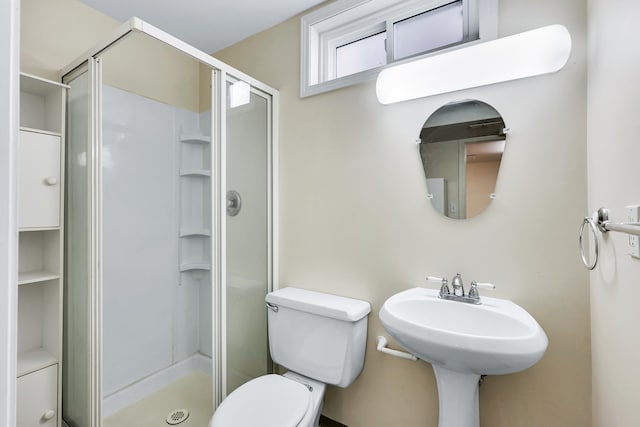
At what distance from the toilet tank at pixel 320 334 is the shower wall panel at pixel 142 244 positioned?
1020 millimetres

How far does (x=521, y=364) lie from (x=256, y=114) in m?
1.70

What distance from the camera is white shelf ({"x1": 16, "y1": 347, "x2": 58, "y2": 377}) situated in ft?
4.48

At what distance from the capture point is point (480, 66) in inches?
47.4

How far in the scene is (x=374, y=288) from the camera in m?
1.52

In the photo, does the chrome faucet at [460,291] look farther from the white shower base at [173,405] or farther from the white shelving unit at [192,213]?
the white shelving unit at [192,213]

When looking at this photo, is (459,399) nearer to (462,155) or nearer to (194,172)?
(462,155)

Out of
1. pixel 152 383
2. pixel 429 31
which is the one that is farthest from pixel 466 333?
pixel 152 383

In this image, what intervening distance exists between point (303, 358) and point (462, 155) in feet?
4.11

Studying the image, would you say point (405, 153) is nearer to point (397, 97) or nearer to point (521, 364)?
point (397, 97)

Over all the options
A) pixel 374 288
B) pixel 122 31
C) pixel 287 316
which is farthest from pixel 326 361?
pixel 122 31

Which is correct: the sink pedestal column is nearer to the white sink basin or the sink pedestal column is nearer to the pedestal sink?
the pedestal sink

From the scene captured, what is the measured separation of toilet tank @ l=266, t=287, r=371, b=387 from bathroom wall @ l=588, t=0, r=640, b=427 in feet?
2.86

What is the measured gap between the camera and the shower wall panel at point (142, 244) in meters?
1.87

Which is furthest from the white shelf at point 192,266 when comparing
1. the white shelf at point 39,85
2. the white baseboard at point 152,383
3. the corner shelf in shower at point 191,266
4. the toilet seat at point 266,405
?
the white shelf at point 39,85
